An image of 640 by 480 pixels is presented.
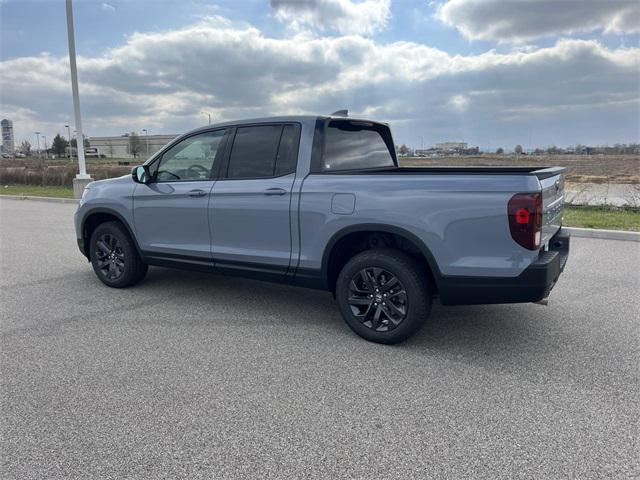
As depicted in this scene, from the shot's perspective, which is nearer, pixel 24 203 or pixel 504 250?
pixel 504 250

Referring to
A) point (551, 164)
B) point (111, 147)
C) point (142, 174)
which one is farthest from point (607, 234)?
point (111, 147)

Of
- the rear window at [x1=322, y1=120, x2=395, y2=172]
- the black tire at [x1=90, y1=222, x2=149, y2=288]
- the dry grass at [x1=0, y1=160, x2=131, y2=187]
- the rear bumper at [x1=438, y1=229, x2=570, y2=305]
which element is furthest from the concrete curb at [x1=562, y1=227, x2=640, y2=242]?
the dry grass at [x1=0, y1=160, x2=131, y2=187]

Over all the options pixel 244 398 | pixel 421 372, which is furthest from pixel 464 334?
pixel 244 398

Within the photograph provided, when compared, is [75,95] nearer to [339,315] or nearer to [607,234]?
[339,315]

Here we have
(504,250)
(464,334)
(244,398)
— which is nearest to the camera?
(244,398)

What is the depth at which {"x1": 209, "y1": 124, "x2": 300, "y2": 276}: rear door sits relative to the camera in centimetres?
438

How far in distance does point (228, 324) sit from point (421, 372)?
6.22 ft

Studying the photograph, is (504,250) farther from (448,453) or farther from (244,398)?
(244,398)

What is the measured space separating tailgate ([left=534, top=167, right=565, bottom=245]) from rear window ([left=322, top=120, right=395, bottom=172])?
1.70m

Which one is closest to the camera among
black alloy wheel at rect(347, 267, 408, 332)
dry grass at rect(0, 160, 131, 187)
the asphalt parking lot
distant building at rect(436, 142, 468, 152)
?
the asphalt parking lot

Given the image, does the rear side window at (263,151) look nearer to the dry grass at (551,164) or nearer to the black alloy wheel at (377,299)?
the black alloy wheel at (377,299)

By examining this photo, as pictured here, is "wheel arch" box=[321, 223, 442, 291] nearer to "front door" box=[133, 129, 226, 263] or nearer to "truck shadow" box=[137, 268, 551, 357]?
"truck shadow" box=[137, 268, 551, 357]

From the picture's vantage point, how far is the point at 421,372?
355 cm

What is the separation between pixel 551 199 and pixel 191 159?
347cm
